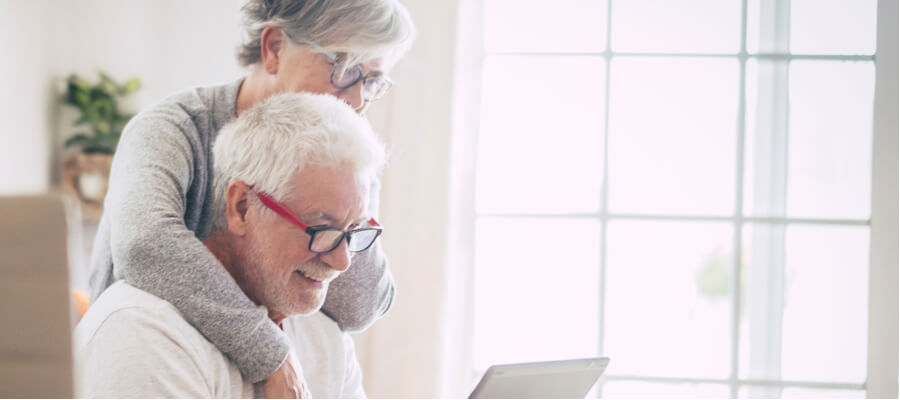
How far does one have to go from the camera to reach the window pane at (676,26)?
118 inches

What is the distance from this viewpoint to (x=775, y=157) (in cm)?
296

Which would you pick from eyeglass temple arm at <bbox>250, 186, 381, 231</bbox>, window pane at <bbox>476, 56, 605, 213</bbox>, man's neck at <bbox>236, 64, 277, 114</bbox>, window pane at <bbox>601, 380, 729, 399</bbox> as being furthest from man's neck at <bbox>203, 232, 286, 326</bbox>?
window pane at <bbox>601, 380, 729, 399</bbox>

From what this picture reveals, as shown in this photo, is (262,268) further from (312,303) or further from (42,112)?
(42,112)

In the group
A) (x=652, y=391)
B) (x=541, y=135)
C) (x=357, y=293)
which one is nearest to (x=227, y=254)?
(x=357, y=293)

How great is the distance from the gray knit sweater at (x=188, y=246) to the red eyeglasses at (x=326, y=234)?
127mm

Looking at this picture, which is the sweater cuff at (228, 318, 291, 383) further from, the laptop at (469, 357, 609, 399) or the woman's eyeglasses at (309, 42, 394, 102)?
the woman's eyeglasses at (309, 42, 394, 102)

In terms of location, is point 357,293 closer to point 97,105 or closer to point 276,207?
point 276,207

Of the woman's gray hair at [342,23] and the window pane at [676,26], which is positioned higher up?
the window pane at [676,26]

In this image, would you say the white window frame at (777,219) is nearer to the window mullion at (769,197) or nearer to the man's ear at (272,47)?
the window mullion at (769,197)

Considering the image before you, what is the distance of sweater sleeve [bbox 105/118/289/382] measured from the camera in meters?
1.28

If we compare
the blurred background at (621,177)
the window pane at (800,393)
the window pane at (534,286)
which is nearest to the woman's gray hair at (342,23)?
the blurred background at (621,177)

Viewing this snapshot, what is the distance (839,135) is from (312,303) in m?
2.25

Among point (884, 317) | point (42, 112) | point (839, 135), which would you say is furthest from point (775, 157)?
point (42, 112)

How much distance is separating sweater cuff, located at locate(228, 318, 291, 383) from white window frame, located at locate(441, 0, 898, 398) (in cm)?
156
